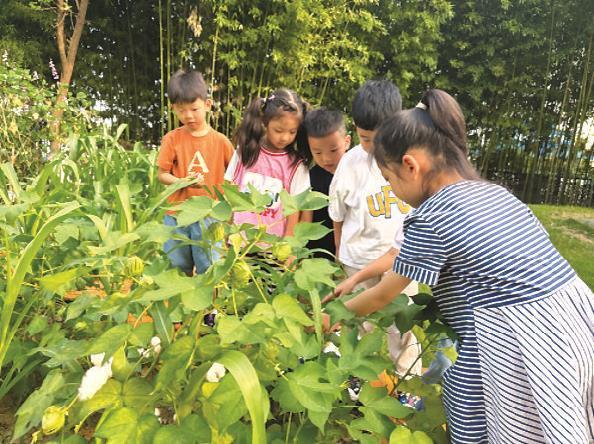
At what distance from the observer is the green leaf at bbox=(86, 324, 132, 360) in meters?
0.57

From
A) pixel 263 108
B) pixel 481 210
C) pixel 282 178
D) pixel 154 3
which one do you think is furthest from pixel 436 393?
pixel 154 3

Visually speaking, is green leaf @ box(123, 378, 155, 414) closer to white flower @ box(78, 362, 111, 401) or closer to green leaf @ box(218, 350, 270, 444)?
white flower @ box(78, 362, 111, 401)

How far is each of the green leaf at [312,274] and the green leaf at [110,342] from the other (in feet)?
0.72

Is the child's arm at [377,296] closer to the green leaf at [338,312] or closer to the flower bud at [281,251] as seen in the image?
the green leaf at [338,312]

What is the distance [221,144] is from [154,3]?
5.39 m

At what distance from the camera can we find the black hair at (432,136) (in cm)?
91

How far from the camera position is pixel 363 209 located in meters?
1.57

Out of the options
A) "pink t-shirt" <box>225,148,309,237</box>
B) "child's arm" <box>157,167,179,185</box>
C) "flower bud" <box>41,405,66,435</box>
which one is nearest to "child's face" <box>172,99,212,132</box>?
"child's arm" <box>157,167,179,185</box>

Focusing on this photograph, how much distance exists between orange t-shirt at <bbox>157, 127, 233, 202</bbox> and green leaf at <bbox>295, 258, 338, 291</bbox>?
1519mm

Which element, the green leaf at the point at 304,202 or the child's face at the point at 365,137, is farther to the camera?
the child's face at the point at 365,137

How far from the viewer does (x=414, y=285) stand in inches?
63.4

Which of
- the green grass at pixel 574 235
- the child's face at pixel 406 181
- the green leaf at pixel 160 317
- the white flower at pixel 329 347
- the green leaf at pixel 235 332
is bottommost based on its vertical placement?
the green grass at pixel 574 235

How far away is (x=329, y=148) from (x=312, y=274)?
1211 mm

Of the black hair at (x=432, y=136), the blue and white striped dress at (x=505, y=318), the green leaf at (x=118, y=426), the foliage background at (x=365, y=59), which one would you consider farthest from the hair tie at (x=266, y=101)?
the foliage background at (x=365, y=59)
